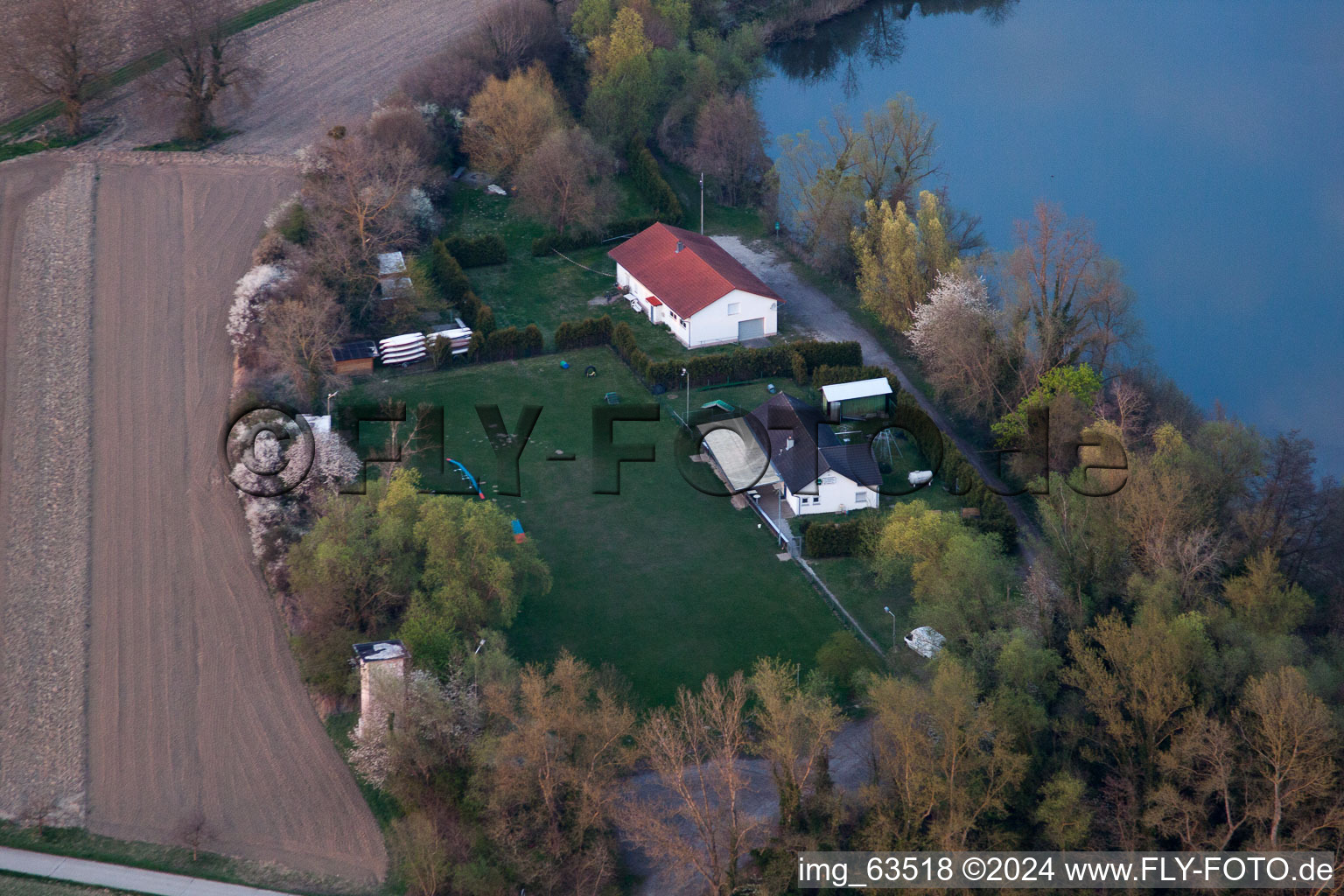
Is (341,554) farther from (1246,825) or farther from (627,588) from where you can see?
(1246,825)

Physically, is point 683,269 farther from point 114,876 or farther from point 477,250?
point 114,876

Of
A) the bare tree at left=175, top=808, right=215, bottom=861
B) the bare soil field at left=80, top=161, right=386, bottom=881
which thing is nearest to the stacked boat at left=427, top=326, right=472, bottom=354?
the bare soil field at left=80, top=161, right=386, bottom=881

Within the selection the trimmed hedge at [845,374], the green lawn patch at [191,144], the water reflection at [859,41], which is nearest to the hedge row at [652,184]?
the trimmed hedge at [845,374]

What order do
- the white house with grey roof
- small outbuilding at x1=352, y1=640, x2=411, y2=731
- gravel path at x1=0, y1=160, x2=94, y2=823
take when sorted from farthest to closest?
1. the white house with grey roof
2. gravel path at x1=0, y1=160, x2=94, y2=823
3. small outbuilding at x1=352, y1=640, x2=411, y2=731

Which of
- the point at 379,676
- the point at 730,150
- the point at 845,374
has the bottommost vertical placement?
the point at 379,676

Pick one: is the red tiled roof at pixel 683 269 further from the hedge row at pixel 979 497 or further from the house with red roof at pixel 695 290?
the hedge row at pixel 979 497

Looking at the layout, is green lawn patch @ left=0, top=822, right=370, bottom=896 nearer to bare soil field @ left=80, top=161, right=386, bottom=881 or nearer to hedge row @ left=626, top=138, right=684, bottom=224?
bare soil field @ left=80, top=161, right=386, bottom=881

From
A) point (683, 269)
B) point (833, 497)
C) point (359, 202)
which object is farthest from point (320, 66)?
point (833, 497)
